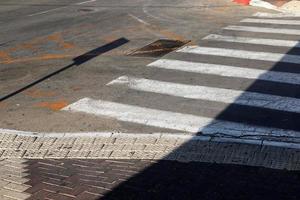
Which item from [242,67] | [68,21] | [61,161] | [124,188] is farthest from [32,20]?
[124,188]

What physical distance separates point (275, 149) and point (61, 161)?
9.57 feet

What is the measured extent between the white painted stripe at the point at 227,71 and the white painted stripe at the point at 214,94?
90 centimetres

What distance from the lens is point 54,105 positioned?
9.51 metres

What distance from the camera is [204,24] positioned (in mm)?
15617

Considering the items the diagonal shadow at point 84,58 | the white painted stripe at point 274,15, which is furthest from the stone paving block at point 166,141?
the white painted stripe at point 274,15

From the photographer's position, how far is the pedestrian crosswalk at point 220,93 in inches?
325

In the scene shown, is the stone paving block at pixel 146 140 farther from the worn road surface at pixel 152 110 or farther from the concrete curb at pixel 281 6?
the concrete curb at pixel 281 6

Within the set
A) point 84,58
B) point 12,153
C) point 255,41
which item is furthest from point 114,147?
point 255,41

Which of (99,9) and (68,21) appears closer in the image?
(68,21)

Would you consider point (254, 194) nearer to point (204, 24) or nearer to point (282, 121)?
point (282, 121)

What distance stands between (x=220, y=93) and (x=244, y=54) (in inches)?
109

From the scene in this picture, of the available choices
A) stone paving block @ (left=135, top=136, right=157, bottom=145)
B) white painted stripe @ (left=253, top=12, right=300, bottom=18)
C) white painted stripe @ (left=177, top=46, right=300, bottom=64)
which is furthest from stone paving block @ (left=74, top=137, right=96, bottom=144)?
white painted stripe @ (left=253, top=12, right=300, bottom=18)

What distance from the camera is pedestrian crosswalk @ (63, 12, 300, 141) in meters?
8.25

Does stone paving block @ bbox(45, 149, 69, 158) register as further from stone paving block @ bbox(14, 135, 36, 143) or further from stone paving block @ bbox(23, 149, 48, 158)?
stone paving block @ bbox(14, 135, 36, 143)
